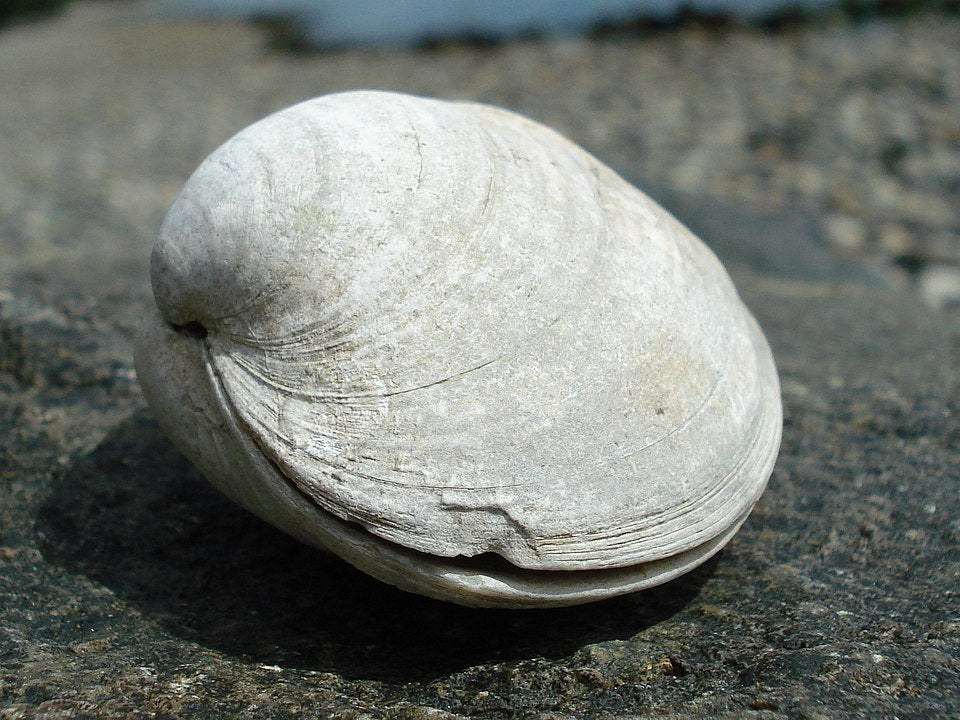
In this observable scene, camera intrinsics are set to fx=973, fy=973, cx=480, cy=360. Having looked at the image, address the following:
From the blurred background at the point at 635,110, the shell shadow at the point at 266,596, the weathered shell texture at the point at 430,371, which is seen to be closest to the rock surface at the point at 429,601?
the shell shadow at the point at 266,596

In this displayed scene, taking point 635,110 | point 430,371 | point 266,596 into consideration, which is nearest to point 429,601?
point 266,596

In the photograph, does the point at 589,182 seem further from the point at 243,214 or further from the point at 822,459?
the point at 822,459

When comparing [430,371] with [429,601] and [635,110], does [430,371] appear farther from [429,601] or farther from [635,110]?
[635,110]

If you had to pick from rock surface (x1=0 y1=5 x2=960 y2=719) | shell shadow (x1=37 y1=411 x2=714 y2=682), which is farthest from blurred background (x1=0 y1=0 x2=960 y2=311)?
shell shadow (x1=37 y1=411 x2=714 y2=682)

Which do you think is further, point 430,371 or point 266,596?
point 266,596

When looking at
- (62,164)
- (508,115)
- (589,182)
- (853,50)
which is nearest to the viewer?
(589,182)

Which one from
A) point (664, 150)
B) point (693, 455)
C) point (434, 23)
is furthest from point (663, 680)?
point (434, 23)
